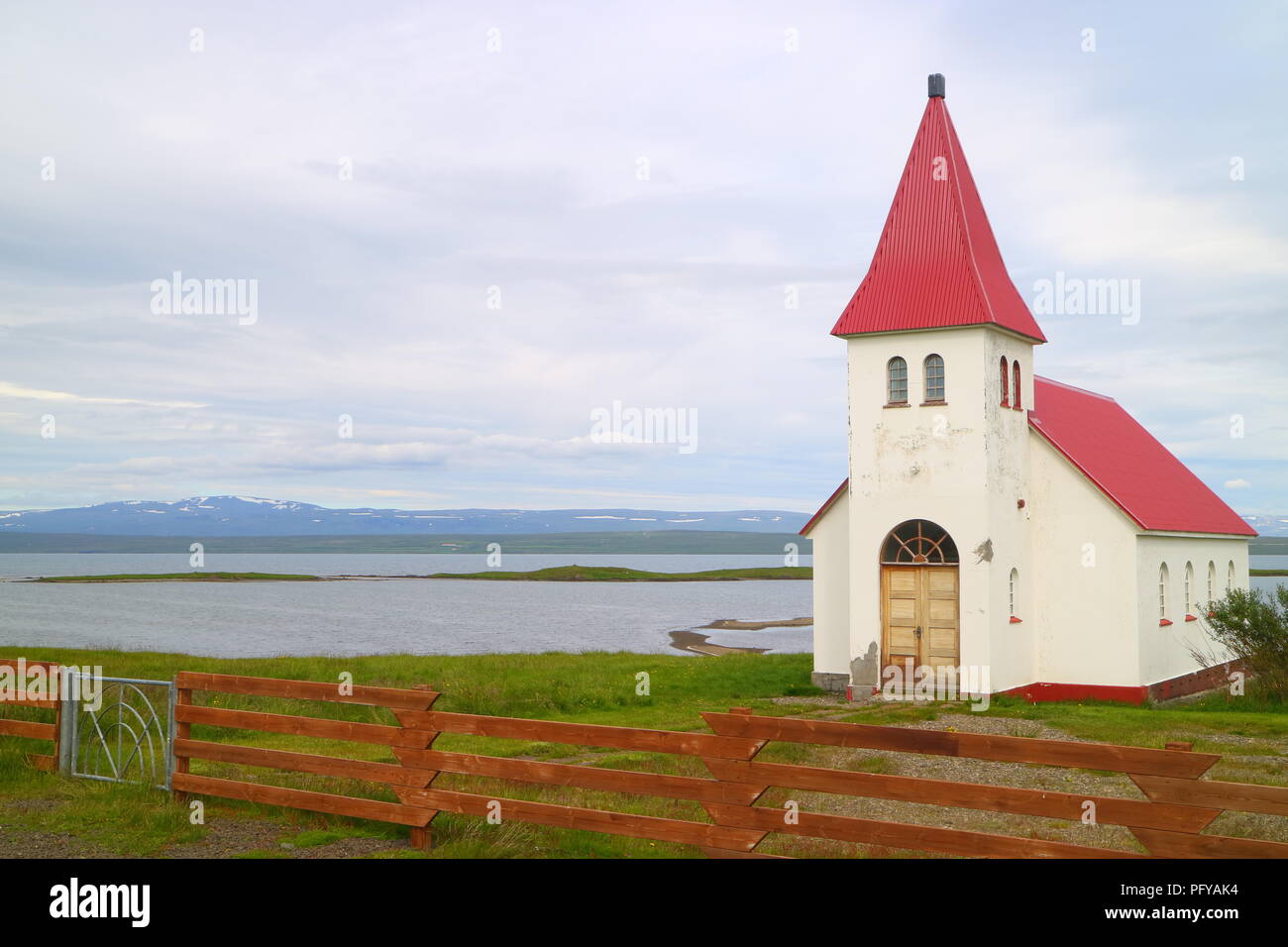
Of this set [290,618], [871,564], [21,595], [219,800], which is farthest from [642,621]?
[219,800]

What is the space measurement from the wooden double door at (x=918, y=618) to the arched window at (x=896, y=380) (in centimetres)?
361

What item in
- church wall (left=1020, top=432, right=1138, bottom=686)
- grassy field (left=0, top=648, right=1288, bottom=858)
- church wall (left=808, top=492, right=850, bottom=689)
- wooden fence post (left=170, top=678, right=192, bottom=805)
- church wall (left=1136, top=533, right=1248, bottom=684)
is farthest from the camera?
church wall (left=808, top=492, right=850, bottom=689)

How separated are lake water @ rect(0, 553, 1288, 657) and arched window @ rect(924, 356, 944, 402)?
26.6 m

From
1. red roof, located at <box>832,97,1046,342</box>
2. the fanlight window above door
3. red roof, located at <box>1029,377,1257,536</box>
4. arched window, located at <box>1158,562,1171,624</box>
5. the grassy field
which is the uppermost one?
red roof, located at <box>832,97,1046,342</box>

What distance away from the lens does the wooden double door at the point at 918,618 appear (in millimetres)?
23375

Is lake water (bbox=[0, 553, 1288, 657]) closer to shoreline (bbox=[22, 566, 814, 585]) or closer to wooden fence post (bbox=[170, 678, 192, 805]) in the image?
shoreline (bbox=[22, 566, 814, 585])

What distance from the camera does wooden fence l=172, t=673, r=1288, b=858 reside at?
6.60 m

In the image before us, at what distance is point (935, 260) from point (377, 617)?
57.5 metres

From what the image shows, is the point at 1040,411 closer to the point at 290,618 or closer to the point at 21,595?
the point at 290,618

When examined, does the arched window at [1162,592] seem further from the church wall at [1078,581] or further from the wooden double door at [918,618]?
the wooden double door at [918,618]

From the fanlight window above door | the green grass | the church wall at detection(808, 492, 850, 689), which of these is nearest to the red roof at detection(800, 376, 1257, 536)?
the church wall at detection(808, 492, 850, 689)

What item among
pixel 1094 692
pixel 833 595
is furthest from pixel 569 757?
pixel 1094 692

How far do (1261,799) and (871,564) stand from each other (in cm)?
1785
